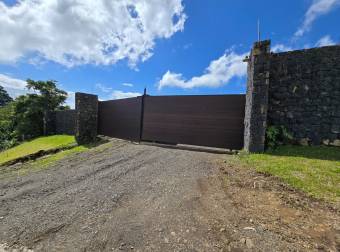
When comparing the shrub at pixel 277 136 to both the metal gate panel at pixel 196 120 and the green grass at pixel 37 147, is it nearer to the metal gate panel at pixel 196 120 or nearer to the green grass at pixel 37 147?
the metal gate panel at pixel 196 120

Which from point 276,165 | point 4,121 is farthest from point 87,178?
point 4,121

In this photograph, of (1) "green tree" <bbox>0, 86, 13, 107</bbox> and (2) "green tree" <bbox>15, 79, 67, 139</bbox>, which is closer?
(2) "green tree" <bbox>15, 79, 67, 139</bbox>

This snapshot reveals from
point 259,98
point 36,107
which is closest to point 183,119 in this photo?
point 259,98

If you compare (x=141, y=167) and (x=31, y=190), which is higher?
(x=141, y=167)

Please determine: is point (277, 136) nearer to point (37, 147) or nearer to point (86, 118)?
point (86, 118)

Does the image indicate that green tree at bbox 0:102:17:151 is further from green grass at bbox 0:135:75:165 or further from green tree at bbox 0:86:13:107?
green tree at bbox 0:86:13:107

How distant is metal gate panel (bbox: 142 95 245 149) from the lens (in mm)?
6660

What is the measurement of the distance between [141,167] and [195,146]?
2.58m

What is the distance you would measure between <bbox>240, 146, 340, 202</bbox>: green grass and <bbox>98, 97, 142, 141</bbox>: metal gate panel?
4948 mm

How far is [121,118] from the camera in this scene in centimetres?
974

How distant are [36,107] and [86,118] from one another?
9.70m

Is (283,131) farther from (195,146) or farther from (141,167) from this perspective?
(141,167)

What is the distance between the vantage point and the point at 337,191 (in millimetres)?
3311

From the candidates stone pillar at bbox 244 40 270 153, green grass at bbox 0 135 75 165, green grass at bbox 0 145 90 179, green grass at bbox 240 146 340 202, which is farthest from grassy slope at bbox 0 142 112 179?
green grass at bbox 240 146 340 202
